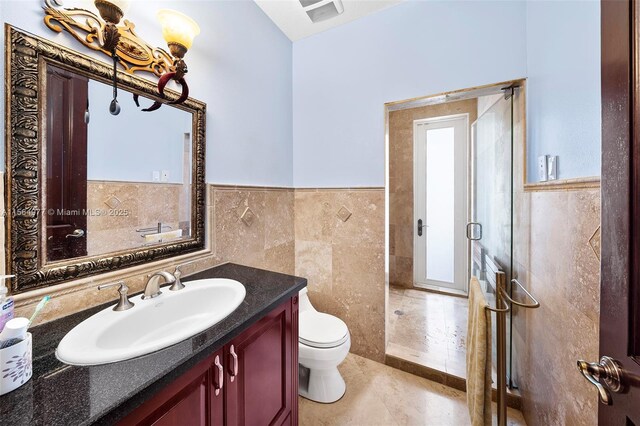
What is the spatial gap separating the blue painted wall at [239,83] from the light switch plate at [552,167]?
169 cm

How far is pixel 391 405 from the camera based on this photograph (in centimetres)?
156

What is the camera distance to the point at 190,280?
4.13 ft

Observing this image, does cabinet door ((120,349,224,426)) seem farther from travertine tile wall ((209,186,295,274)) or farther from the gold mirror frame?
travertine tile wall ((209,186,295,274))

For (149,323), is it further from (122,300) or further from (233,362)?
(233,362)

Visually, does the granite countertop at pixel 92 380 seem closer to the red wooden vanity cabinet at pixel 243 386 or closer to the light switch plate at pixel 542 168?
the red wooden vanity cabinet at pixel 243 386

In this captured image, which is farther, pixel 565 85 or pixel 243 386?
pixel 565 85

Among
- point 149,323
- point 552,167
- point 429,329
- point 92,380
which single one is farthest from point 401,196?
point 92,380

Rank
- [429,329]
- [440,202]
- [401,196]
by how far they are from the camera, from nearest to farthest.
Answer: [429,329] → [440,202] → [401,196]

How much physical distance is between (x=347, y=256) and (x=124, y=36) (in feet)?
6.06

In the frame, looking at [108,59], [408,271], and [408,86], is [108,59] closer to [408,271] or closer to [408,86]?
[408,86]

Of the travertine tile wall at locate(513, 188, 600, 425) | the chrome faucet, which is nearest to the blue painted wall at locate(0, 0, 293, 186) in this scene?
the chrome faucet

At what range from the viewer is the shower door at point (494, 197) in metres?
1.63

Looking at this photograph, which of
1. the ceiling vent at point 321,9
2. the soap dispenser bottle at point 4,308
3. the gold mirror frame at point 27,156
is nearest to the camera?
the soap dispenser bottle at point 4,308

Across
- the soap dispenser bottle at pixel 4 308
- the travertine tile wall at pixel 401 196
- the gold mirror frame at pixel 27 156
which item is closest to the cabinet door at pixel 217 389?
the soap dispenser bottle at pixel 4 308
